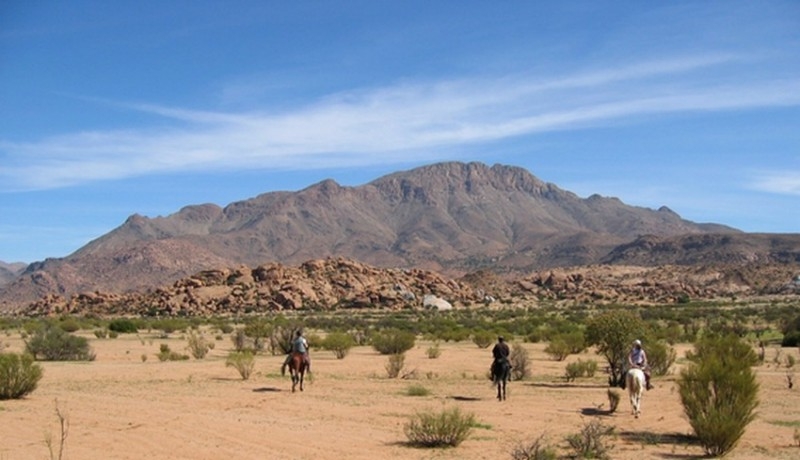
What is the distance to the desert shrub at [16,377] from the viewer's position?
65.1 feet

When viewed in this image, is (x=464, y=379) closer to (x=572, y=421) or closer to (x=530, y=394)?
(x=530, y=394)

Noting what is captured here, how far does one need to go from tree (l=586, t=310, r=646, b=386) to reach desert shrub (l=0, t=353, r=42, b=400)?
54.5 feet

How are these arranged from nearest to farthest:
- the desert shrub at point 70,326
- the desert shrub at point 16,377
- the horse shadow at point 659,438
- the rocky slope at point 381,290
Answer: the horse shadow at point 659,438 → the desert shrub at point 16,377 → the desert shrub at point 70,326 → the rocky slope at point 381,290

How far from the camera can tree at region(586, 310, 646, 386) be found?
25141 millimetres

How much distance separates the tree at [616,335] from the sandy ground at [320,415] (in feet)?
3.41

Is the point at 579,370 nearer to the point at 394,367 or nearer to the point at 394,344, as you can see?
the point at 394,367

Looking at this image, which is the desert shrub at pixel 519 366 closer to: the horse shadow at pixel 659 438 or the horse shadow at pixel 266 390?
the horse shadow at pixel 266 390

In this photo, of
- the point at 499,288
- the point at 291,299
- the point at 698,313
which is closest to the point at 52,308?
the point at 291,299

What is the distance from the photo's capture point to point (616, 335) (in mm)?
25156

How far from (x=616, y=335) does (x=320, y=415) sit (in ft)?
35.9

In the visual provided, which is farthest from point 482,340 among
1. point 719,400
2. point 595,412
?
point 719,400

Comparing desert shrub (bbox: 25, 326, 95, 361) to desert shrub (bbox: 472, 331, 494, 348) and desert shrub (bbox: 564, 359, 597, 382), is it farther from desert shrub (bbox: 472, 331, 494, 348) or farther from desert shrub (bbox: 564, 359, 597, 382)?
desert shrub (bbox: 564, 359, 597, 382)

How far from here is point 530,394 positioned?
2333 cm

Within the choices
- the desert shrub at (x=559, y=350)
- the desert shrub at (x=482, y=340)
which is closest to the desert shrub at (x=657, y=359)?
the desert shrub at (x=559, y=350)
